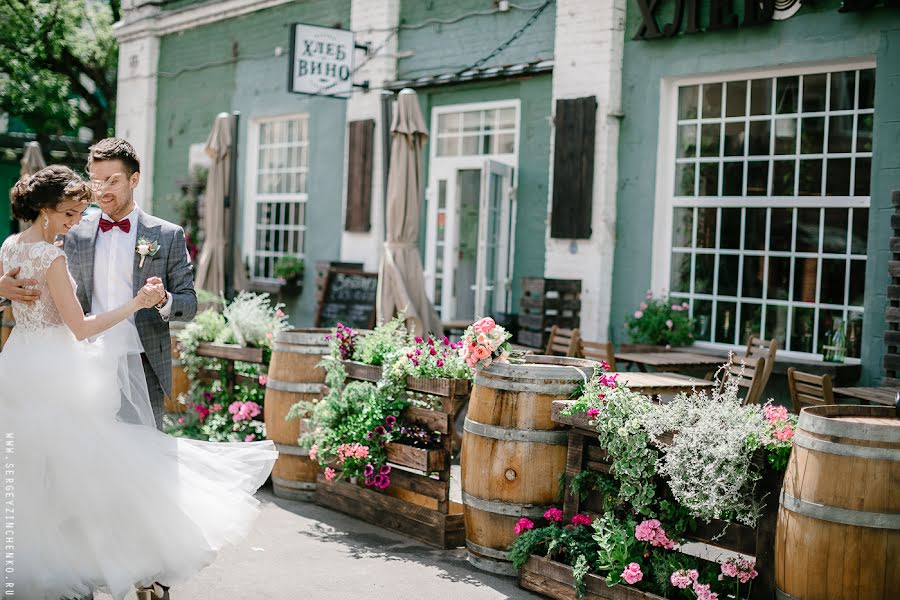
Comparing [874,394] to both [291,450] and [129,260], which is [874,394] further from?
[129,260]

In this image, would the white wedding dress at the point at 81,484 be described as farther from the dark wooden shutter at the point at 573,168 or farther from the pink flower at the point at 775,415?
the dark wooden shutter at the point at 573,168

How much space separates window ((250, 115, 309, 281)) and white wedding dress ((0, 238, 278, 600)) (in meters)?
9.05

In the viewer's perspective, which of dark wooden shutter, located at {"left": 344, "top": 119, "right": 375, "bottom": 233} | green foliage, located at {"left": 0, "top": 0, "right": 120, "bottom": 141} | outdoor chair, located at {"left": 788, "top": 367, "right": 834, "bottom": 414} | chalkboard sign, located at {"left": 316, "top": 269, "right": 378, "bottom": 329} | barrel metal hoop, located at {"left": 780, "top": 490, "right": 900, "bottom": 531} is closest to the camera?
barrel metal hoop, located at {"left": 780, "top": 490, "right": 900, "bottom": 531}

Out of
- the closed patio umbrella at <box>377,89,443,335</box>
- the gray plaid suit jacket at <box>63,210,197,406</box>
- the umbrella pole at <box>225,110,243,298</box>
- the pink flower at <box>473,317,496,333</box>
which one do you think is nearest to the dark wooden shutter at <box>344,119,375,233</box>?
the umbrella pole at <box>225,110,243,298</box>

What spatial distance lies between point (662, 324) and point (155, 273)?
17.1 ft

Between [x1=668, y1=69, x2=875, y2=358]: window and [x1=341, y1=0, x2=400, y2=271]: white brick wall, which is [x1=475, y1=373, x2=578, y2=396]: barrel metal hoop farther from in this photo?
[x1=341, y1=0, x2=400, y2=271]: white brick wall

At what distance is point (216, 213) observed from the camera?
1066 cm

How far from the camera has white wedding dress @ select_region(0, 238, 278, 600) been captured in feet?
12.2

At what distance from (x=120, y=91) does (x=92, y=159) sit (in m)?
13.1

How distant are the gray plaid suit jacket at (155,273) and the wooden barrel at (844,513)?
101 inches

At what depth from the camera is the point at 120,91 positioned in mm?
16344

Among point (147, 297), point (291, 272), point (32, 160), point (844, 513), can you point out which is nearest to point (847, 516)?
point (844, 513)

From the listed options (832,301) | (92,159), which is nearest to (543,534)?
(92,159)

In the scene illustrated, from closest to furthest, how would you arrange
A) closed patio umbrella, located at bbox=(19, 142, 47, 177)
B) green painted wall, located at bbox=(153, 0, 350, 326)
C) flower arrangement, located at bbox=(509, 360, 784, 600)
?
flower arrangement, located at bbox=(509, 360, 784, 600) < green painted wall, located at bbox=(153, 0, 350, 326) < closed patio umbrella, located at bbox=(19, 142, 47, 177)
